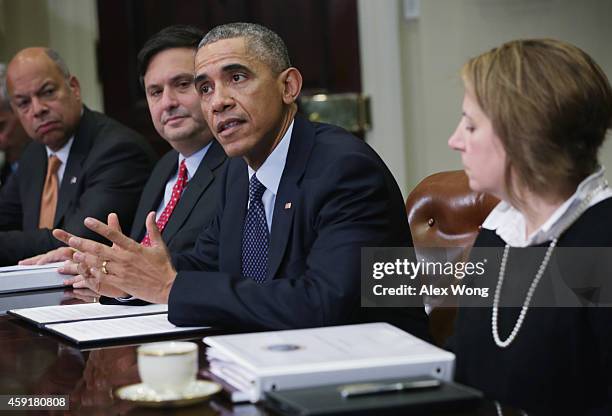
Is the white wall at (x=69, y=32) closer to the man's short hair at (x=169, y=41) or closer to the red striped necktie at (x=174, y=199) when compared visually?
the man's short hair at (x=169, y=41)

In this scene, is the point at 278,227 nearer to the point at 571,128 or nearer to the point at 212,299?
the point at 212,299

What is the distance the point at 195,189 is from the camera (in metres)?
3.25

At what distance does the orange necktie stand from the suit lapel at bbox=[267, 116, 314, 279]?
2.05 m

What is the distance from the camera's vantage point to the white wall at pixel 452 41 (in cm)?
480

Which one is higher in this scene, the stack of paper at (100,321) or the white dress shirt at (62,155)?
the white dress shirt at (62,155)

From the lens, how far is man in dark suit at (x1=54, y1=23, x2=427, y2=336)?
2.10 metres

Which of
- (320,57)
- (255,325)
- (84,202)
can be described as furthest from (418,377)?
(320,57)

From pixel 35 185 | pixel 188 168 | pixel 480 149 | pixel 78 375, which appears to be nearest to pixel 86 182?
pixel 35 185

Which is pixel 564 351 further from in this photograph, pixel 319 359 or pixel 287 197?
pixel 287 197

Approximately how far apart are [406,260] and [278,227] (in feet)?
1.08

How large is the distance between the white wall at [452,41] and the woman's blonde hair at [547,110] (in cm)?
305

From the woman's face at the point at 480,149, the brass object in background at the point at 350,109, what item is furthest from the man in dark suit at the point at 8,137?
the woman's face at the point at 480,149

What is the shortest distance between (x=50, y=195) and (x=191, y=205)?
1280 mm

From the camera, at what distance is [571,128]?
1732mm
